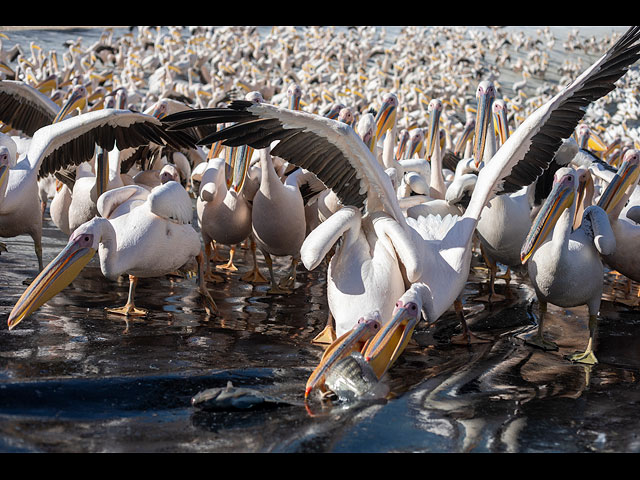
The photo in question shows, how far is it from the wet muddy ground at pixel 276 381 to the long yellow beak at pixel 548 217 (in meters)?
0.64

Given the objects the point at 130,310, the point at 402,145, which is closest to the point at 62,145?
the point at 130,310

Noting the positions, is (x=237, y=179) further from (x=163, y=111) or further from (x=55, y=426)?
(x=55, y=426)

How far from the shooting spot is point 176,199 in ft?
17.9

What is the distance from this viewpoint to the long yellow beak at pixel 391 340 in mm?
3929

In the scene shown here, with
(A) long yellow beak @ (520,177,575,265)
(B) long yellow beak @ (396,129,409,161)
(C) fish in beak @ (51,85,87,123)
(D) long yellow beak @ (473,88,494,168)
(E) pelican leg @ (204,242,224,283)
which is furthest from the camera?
(B) long yellow beak @ (396,129,409,161)

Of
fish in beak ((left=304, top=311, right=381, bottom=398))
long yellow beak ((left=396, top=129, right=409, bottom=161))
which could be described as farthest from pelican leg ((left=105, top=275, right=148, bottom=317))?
long yellow beak ((left=396, top=129, right=409, bottom=161))

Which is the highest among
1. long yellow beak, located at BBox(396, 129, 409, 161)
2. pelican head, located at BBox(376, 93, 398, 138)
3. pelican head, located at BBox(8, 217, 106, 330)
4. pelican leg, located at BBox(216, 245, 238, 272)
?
pelican head, located at BBox(376, 93, 398, 138)

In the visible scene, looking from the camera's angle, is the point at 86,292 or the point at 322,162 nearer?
the point at 322,162

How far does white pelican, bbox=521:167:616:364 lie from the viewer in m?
4.94

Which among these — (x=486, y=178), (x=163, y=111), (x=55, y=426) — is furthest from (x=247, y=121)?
(x=163, y=111)

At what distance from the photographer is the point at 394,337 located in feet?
13.5

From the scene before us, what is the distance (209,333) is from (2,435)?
6.57 feet

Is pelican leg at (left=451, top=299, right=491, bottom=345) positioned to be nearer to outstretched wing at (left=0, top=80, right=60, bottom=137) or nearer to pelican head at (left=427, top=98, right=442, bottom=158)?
pelican head at (left=427, top=98, right=442, bottom=158)

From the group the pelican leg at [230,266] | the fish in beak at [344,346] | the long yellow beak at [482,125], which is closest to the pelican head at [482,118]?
the long yellow beak at [482,125]
